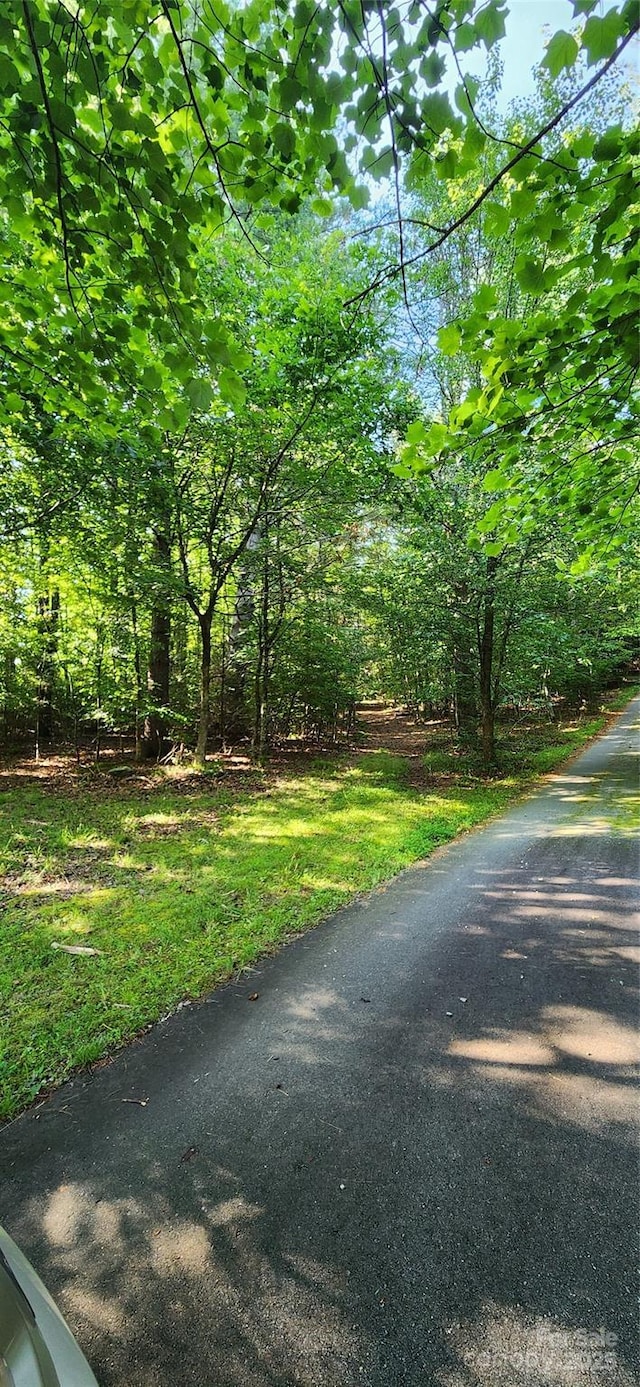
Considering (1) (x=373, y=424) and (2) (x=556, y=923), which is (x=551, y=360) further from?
(1) (x=373, y=424)

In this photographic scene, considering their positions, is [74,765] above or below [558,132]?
below

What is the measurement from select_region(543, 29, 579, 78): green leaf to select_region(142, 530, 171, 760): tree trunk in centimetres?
763

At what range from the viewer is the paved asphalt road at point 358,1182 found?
144 cm

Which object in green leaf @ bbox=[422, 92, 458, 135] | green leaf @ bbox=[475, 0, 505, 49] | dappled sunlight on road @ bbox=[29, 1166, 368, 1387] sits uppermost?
green leaf @ bbox=[475, 0, 505, 49]

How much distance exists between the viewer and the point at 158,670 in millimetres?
10031

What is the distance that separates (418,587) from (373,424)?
297 centimetres

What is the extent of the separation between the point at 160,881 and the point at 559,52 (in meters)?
5.52

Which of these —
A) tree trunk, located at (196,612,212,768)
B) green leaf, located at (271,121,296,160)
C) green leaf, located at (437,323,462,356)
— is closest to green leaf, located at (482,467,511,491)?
green leaf, located at (437,323,462,356)

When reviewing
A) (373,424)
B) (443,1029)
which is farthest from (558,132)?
(443,1029)

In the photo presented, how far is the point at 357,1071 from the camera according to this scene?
2447mm

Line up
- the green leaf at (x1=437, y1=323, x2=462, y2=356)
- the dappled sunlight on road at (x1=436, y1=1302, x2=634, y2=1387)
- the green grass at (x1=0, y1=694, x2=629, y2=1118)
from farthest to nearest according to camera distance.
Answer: the green grass at (x1=0, y1=694, x2=629, y2=1118) → the green leaf at (x1=437, y1=323, x2=462, y2=356) → the dappled sunlight on road at (x1=436, y1=1302, x2=634, y2=1387)

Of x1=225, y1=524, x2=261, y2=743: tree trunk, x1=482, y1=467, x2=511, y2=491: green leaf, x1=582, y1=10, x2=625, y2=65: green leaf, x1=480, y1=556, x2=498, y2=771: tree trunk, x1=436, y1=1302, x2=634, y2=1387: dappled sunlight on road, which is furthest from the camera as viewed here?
x1=225, y1=524, x2=261, y2=743: tree trunk

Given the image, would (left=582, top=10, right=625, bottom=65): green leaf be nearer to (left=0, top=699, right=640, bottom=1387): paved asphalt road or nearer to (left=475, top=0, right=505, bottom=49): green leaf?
(left=475, top=0, right=505, bottom=49): green leaf

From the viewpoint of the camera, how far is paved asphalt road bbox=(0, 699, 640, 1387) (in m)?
1.44
